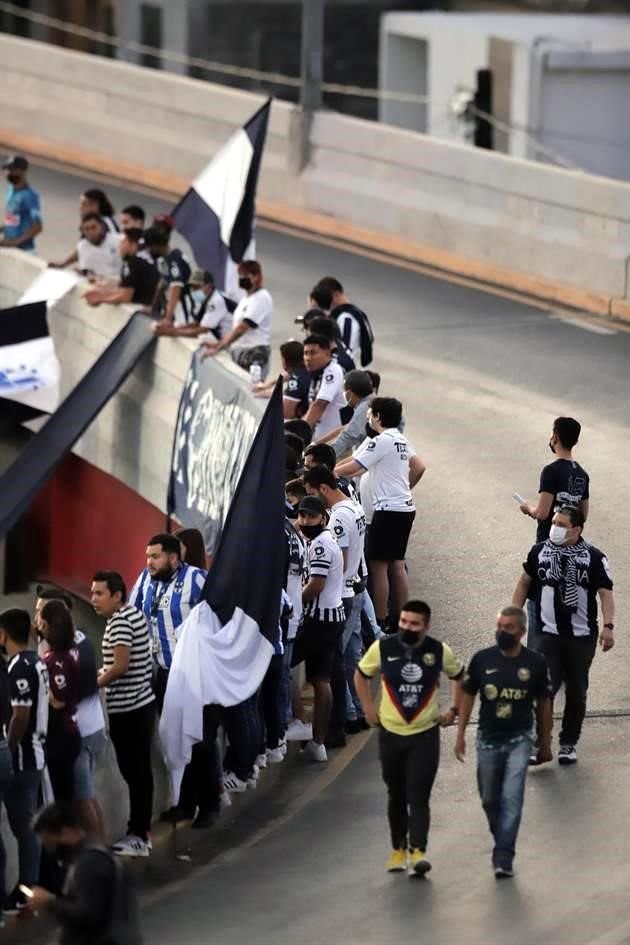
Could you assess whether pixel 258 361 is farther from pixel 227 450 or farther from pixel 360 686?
pixel 360 686

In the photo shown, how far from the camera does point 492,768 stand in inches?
453

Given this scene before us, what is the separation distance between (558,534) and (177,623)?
7.59ft

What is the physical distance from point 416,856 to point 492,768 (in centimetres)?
67

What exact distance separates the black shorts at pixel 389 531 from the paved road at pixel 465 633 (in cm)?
70

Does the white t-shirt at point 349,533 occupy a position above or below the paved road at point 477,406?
above

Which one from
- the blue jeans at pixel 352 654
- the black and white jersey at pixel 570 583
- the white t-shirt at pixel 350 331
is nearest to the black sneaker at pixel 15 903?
the blue jeans at pixel 352 654

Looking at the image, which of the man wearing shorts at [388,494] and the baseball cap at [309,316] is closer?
the man wearing shorts at [388,494]

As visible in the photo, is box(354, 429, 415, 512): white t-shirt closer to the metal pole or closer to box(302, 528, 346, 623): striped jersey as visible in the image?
box(302, 528, 346, 623): striped jersey

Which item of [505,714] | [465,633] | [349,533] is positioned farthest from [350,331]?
[505,714]

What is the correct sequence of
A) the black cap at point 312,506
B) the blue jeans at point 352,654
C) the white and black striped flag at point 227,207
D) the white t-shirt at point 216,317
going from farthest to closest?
the white and black striped flag at point 227,207, the white t-shirt at point 216,317, the blue jeans at point 352,654, the black cap at point 312,506

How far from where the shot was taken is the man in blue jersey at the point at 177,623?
13000 millimetres

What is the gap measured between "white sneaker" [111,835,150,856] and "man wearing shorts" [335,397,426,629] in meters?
3.10

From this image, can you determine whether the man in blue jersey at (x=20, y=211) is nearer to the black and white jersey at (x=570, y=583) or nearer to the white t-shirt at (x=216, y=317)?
the white t-shirt at (x=216, y=317)

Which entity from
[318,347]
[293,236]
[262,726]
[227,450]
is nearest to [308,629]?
[262,726]
